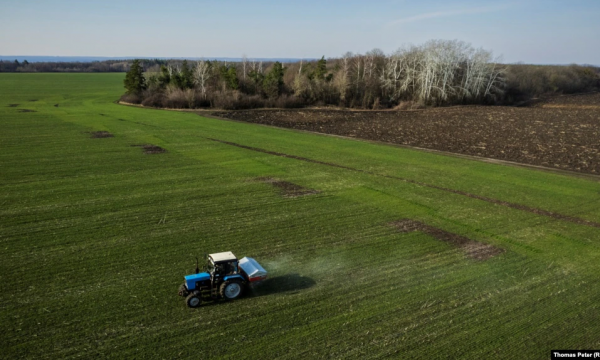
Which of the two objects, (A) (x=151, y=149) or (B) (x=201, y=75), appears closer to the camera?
(A) (x=151, y=149)

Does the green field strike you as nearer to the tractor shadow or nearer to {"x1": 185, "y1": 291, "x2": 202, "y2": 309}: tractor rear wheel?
the tractor shadow

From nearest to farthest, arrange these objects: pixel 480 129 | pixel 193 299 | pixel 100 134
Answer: pixel 193 299, pixel 100 134, pixel 480 129

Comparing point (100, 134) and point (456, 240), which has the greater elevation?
point (100, 134)

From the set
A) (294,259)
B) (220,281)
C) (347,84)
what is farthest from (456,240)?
(347,84)

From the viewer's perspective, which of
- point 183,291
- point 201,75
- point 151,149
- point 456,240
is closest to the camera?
point 183,291

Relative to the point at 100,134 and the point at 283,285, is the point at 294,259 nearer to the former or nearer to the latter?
the point at 283,285
